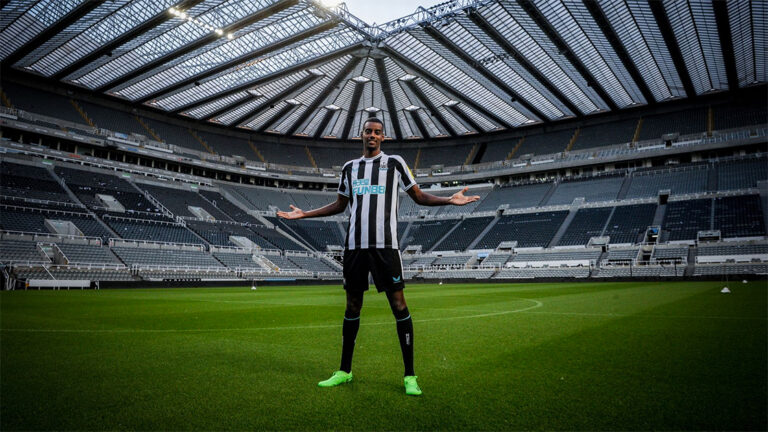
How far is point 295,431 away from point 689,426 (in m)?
2.46

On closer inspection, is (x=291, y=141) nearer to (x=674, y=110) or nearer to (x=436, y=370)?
(x=674, y=110)

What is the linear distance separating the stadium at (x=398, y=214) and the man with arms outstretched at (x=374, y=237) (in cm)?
48

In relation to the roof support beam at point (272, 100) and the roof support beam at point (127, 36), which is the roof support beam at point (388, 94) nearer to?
the roof support beam at point (272, 100)

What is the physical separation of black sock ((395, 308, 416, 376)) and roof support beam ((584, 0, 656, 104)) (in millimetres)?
31943

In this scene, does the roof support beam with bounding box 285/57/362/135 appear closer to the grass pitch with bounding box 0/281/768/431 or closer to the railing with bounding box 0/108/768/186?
the railing with bounding box 0/108/768/186

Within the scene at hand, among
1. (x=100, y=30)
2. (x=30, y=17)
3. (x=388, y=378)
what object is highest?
(x=100, y=30)

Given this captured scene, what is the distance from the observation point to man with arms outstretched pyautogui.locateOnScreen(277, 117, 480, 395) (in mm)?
4227

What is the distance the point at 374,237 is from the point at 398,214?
13.0m

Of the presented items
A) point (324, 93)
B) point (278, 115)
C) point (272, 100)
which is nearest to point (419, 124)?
point (324, 93)

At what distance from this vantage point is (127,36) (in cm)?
3331

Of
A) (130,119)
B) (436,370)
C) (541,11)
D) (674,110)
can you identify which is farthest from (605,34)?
(130,119)

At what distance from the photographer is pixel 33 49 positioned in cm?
3716

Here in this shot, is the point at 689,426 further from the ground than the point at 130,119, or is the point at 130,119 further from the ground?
the point at 130,119

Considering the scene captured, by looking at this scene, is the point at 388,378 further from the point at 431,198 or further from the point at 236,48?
the point at 236,48
